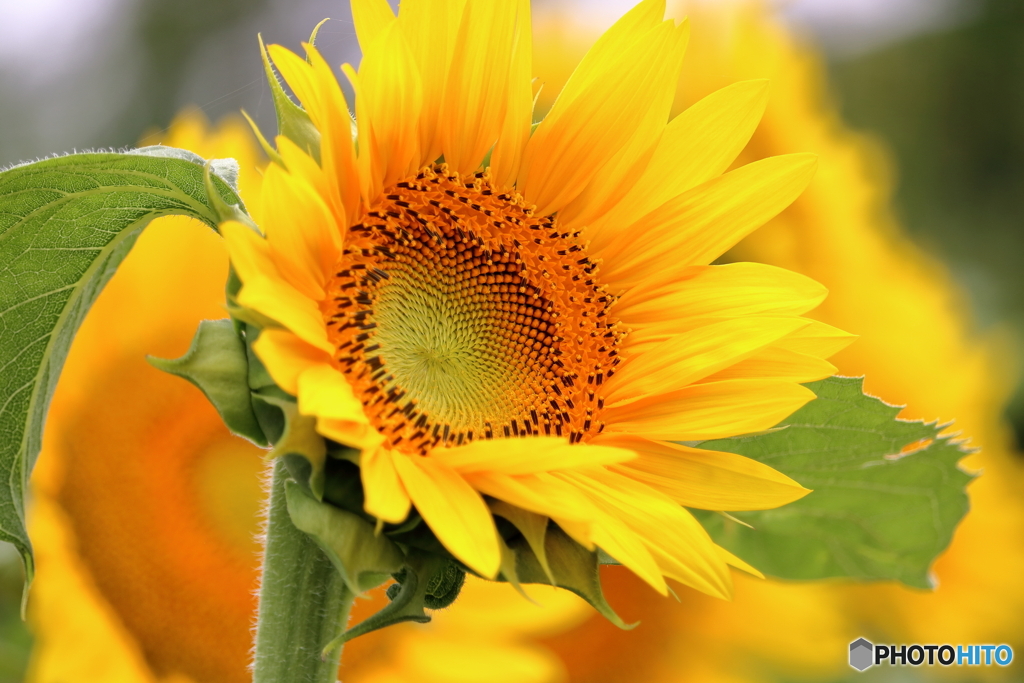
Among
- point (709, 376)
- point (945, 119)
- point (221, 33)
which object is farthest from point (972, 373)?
point (945, 119)

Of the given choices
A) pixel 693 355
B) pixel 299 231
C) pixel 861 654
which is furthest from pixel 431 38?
pixel 861 654

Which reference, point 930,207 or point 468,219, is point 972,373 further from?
point 930,207

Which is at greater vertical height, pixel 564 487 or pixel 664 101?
pixel 664 101

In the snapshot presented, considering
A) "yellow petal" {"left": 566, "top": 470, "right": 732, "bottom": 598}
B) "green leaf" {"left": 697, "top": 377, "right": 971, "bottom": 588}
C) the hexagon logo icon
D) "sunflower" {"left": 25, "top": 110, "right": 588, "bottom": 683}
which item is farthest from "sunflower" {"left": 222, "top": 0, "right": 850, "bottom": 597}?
the hexagon logo icon

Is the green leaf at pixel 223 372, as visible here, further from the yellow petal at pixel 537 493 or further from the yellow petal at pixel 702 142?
the yellow petal at pixel 702 142

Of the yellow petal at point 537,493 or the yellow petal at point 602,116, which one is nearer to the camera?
the yellow petal at point 537,493

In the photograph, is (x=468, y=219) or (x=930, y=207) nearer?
(x=468, y=219)

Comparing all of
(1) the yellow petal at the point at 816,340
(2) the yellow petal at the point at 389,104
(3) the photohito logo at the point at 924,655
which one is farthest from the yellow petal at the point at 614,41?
(3) the photohito logo at the point at 924,655

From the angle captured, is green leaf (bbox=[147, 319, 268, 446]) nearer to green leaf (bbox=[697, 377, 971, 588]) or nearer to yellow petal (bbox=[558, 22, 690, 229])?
yellow petal (bbox=[558, 22, 690, 229])
